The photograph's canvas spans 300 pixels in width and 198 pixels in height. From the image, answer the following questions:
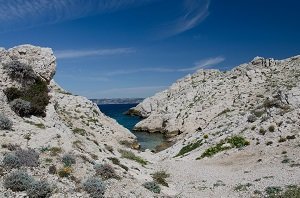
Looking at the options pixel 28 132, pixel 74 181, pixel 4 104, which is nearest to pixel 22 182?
pixel 74 181

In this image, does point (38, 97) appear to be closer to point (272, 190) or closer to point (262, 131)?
point (272, 190)

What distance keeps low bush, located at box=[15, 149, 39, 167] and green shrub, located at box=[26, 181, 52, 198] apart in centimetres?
307

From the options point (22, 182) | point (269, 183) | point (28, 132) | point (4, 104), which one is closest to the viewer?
point (22, 182)

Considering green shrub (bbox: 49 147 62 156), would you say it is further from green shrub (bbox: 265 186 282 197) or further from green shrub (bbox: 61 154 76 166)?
green shrub (bbox: 265 186 282 197)

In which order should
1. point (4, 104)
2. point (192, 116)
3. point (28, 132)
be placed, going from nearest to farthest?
point (28, 132) < point (4, 104) < point (192, 116)

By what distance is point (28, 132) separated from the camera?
28609 millimetres

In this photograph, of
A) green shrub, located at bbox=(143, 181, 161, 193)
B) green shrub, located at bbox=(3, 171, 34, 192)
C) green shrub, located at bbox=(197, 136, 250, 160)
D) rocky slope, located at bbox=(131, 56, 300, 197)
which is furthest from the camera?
green shrub, located at bbox=(197, 136, 250, 160)

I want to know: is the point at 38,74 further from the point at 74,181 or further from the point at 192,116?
the point at 192,116

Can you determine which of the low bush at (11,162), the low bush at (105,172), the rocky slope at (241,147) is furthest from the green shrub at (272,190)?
the low bush at (11,162)

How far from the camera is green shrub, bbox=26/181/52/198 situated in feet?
64.0

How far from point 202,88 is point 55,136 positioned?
79062 mm

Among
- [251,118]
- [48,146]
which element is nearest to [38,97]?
[48,146]

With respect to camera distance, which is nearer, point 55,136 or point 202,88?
point 55,136

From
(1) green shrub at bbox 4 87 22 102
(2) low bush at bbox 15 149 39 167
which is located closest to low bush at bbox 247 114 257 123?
(1) green shrub at bbox 4 87 22 102
